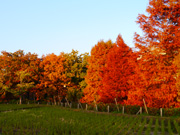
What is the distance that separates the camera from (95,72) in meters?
37.2

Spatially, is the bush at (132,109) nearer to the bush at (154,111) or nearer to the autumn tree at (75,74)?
the bush at (154,111)

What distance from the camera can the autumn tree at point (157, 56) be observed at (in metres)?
23.5

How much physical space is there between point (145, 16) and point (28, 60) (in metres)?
37.5

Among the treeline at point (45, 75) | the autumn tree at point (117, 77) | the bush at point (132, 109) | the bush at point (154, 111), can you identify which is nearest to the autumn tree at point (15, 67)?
the treeline at point (45, 75)

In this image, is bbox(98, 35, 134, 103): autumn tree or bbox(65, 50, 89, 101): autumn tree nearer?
bbox(98, 35, 134, 103): autumn tree

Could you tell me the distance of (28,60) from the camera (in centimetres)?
5300

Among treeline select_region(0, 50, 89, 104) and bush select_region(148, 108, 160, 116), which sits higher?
treeline select_region(0, 50, 89, 104)

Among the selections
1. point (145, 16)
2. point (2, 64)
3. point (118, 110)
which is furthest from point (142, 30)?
point (2, 64)

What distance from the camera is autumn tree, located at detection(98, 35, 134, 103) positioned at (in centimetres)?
3044

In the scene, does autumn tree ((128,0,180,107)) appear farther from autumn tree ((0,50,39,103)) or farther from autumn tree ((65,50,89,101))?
autumn tree ((0,50,39,103))

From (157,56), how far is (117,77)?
824 cm

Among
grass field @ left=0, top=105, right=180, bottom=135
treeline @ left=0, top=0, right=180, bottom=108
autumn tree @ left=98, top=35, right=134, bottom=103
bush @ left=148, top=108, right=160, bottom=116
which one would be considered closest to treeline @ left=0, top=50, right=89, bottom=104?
treeline @ left=0, top=0, right=180, bottom=108

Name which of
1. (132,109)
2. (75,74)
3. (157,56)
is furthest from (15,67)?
(157,56)

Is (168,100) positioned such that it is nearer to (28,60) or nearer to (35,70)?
(35,70)
